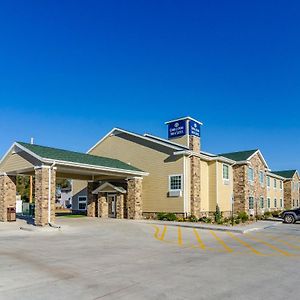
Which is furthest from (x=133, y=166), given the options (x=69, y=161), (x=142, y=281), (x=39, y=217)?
(x=142, y=281)

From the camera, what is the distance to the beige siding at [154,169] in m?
28.3

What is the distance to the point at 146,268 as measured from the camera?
32.9 feet

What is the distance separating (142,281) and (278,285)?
3064 mm

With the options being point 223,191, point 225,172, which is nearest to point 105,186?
point 223,191

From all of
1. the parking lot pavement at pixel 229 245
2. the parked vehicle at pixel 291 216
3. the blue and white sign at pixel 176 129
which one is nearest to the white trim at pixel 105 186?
the blue and white sign at pixel 176 129

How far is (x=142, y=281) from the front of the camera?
27.5 ft

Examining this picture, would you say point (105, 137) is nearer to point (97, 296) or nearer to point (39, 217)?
point (39, 217)

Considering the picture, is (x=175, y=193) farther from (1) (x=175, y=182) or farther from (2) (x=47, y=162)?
(2) (x=47, y=162)

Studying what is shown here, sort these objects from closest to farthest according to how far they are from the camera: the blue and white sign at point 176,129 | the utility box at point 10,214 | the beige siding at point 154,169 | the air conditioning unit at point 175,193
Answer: the utility box at point 10,214
the air conditioning unit at point 175,193
the beige siding at point 154,169
the blue and white sign at point 176,129

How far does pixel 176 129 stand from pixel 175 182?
6098 mm

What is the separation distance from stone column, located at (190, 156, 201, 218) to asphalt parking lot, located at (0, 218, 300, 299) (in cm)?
1109

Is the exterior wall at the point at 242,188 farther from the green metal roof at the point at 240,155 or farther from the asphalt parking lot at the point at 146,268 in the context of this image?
the asphalt parking lot at the point at 146,268

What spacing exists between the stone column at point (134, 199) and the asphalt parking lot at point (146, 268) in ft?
38.3

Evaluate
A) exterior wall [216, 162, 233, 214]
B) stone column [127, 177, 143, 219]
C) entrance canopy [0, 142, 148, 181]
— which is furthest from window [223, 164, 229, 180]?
entrance canopy [0, 142, 148, 181]
